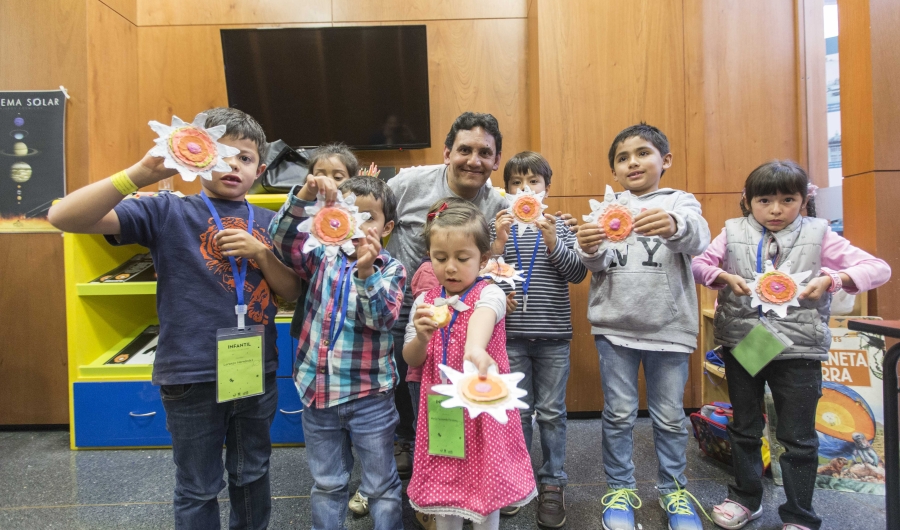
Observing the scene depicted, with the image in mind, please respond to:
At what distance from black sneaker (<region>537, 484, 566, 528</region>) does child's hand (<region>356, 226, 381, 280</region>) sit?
4.19 feet

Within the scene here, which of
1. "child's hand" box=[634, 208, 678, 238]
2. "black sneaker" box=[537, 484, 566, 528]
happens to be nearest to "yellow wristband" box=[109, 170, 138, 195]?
"child's hand" box=[634, 208, 678, 238]

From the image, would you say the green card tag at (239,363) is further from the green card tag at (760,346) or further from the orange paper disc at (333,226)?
the green card tag at (760,346)

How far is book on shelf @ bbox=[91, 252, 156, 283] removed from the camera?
273 centimetres

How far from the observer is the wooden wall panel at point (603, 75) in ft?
9.82

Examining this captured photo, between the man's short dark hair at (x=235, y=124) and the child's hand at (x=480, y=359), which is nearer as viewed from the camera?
the child's hand at (x=480, y=359)

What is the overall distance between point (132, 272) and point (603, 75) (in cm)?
332

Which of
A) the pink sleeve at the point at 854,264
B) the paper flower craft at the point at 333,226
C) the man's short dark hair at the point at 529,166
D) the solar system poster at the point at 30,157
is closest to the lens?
the paper flower craft at the point at 333,226

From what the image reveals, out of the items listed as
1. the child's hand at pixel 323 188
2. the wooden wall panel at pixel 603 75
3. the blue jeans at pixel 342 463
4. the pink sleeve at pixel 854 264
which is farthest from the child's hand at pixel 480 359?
the wooden wall panel at pixel 603 75

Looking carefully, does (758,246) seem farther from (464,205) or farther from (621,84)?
(621,84)

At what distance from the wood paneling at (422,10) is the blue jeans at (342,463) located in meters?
2.96

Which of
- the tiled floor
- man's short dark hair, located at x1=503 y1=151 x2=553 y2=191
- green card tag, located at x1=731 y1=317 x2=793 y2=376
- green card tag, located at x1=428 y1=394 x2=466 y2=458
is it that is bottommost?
the tiled floor

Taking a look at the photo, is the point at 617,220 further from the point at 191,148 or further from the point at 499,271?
the point at 191,148

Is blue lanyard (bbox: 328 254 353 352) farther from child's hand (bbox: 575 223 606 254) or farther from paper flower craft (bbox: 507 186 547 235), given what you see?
child's hand (bbox: 575 223 606 254)

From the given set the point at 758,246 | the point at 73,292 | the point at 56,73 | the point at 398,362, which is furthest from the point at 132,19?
the point at 758,246
